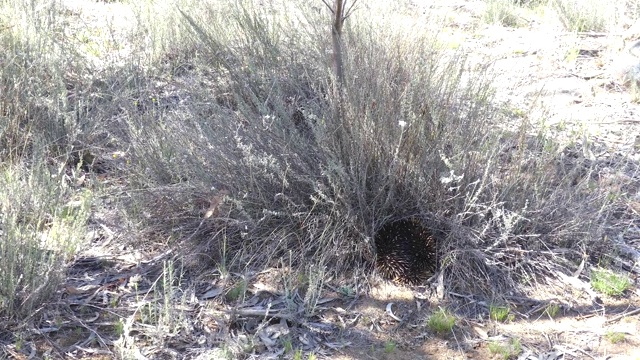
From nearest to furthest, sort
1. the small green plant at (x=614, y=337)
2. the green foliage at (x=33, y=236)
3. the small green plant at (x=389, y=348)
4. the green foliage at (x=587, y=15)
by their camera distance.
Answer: the green foliage at (x=33, y=236) < the small green plant at (x=389, y=348) < the small green plant at (x=614, y=337) < the green foliage at (x=587, y=15)

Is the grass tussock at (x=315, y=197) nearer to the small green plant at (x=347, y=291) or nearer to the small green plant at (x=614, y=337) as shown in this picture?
the small green plant at (x=347, y=291)

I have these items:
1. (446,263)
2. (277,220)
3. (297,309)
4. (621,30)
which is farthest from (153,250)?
(621,30)

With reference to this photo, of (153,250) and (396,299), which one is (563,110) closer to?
(396,299)

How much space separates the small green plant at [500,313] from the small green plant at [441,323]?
8.6 inches

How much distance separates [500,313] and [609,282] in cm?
69

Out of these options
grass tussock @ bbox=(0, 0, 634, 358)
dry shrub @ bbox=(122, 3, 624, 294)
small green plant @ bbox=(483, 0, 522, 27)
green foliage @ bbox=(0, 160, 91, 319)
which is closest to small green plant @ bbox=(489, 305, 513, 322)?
grass tussock @ bbox=(0, 0, 634, 358)

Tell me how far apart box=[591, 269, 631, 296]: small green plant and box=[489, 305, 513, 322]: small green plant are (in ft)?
1.86

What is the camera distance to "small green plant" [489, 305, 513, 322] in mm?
3521

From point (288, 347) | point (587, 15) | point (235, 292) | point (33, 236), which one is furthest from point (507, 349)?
point (587, 15)

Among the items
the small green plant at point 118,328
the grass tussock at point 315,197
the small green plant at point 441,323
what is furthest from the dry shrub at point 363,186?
the small green plant at point 118,328

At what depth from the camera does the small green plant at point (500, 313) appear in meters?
3.52

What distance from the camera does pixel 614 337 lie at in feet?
11.3

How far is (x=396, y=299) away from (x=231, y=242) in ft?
3.18

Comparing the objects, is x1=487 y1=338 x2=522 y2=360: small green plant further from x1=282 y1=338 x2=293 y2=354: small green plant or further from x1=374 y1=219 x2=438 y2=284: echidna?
x1=282 y1=338 x2=293 y2=354: small green plant
